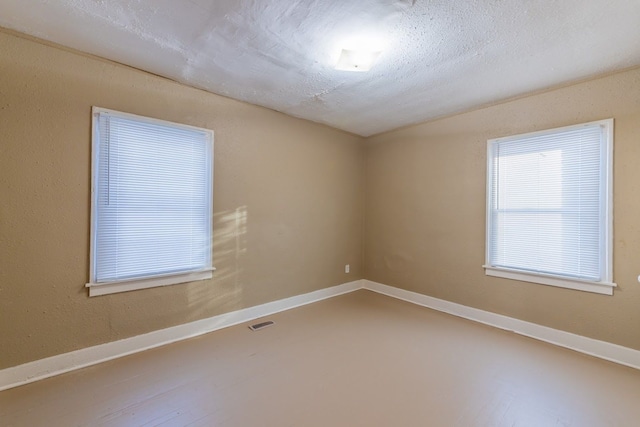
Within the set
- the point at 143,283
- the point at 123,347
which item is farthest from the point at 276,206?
the point at 123,347

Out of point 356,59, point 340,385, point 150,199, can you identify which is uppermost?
point 356,59

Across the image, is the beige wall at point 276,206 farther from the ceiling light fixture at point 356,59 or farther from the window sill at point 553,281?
the ceiling light fixture at point 356,59

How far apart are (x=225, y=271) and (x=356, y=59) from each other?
2.43 meters

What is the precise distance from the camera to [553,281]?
2611mm

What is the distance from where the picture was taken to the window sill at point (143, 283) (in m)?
2.18

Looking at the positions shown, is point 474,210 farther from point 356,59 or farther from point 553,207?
point 356,59

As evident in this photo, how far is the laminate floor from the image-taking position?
1634 millimetres

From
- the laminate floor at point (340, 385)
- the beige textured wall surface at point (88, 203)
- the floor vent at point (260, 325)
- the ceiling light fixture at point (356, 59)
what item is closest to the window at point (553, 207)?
the laminate floor at point (340, 385)

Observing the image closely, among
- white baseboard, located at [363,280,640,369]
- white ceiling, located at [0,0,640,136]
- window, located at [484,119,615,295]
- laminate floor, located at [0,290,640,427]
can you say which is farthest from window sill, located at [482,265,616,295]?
white ceiling, located at [0,0,640,136]

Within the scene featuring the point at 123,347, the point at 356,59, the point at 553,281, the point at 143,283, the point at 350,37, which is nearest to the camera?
the point at 350,37

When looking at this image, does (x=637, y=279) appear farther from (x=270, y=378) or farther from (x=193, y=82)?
(x=193, y=82)

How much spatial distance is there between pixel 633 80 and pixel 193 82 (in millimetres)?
3879

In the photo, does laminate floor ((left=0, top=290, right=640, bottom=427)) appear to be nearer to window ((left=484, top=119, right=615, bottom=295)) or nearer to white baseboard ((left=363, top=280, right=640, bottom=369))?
A: white baseboard ((left=363, top=280, right=640, bottom=369))

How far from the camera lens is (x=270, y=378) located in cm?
202
